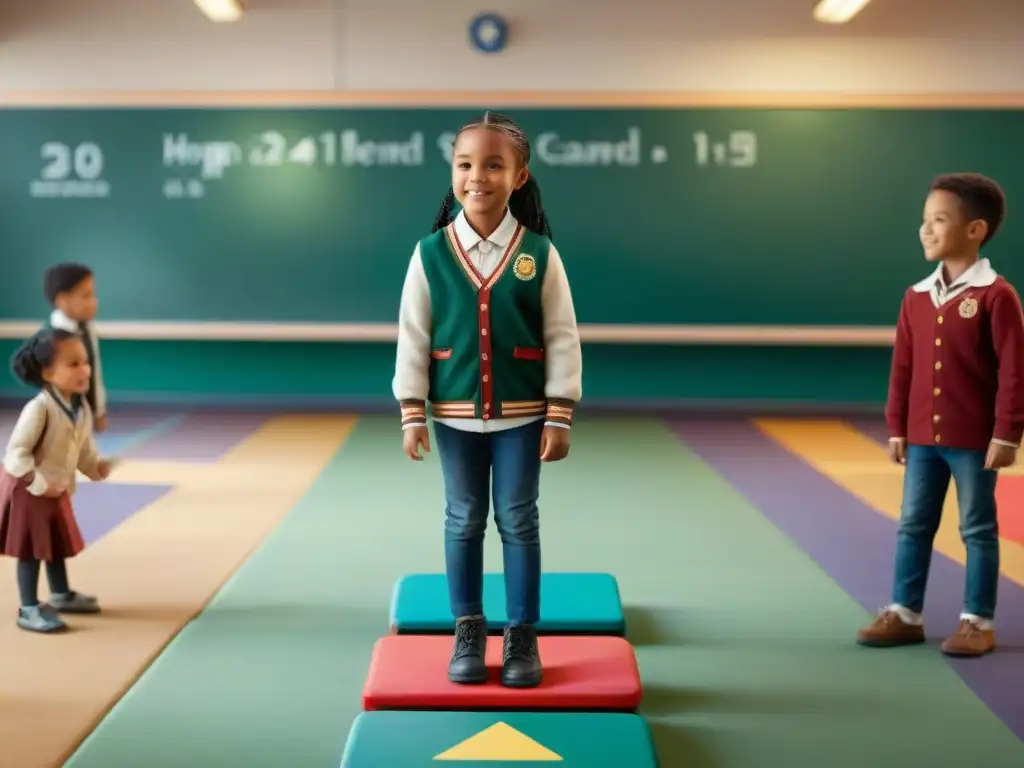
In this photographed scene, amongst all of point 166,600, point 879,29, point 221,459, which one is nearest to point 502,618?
point 166,600

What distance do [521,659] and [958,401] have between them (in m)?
1.32

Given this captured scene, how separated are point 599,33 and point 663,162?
35.8 inches

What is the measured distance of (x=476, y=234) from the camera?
2416 mm

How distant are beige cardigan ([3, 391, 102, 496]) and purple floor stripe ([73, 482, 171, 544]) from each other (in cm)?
102

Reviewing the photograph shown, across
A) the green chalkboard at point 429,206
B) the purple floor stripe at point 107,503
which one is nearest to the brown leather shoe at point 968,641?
the purple floor stripe at point 107,503

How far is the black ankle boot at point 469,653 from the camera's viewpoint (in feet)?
8.03

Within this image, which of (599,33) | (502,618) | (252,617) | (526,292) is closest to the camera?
(526,292)

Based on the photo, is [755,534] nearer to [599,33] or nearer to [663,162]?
[663,162]

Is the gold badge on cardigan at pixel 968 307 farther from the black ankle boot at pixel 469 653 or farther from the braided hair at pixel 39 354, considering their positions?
the braided hair at pixel 39 354

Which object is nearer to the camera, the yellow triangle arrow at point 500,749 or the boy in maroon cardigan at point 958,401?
the yellow triangle arrow at point 500,749

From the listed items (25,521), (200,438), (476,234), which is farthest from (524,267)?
(200,438)

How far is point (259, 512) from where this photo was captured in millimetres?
4449

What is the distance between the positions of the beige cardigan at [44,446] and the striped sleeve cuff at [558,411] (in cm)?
145

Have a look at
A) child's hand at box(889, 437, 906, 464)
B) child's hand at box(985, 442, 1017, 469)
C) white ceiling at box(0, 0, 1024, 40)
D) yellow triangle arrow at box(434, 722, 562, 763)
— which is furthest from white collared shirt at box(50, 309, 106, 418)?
white ceiling at box(0, 0, 1024, 40)
